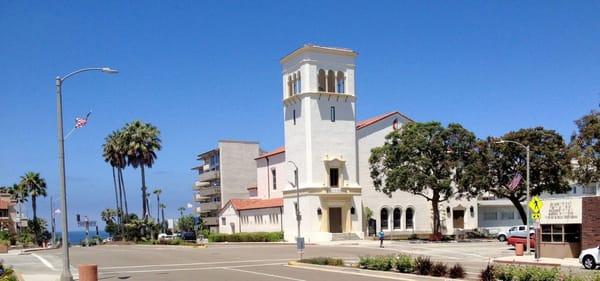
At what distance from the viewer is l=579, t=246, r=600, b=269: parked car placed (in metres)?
27.5

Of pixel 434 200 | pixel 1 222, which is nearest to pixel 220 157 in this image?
pixel 1 222

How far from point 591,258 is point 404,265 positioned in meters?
9.81

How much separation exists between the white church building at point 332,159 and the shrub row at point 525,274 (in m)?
43.1

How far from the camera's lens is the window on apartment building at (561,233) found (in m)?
34.2

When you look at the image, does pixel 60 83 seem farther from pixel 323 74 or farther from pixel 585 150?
pixel 323 74

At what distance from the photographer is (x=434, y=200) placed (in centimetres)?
5959

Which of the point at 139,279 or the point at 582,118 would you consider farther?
the point at 582,118

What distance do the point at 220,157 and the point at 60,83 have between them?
7907 cm

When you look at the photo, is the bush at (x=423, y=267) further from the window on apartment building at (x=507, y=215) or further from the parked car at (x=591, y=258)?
the window on apartment building at (x=507, y=215)

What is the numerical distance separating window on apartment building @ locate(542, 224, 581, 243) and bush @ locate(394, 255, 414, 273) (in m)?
14.7

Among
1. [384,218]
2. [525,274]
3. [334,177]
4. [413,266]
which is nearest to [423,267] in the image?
[413,266]

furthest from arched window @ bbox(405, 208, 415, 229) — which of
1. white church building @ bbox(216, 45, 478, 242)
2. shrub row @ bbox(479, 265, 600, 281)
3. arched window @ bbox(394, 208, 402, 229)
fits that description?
shrub row @ bbox(479, 265, 600, 281)

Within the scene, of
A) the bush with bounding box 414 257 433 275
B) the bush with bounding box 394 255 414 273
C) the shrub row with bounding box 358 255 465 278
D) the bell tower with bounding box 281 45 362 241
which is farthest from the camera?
the bell tower with bounding box 281 45 362 241

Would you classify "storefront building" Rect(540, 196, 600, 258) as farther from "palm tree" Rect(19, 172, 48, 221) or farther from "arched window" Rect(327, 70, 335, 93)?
"palm tree" Rect(19, 172, 48, 221)
